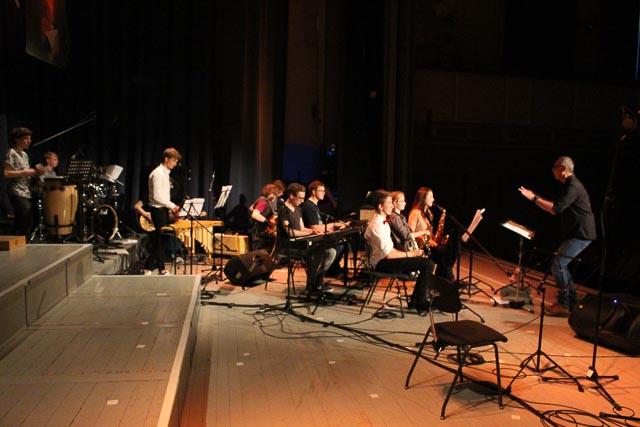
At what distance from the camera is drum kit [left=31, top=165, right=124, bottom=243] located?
6.36 meters

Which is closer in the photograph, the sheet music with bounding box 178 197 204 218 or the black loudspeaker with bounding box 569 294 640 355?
the black loudspeaker with bounding box 569 294 640 355

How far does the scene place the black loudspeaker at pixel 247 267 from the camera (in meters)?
6.64

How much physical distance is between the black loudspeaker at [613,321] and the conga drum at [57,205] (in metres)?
5.59

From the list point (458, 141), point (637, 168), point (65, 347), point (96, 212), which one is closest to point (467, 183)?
point (458, 141)

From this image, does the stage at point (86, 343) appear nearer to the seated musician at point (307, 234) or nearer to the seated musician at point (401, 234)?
the seated musician at point (307, 234)

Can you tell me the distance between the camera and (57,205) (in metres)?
6.38

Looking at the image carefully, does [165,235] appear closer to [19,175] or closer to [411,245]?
[19,175]

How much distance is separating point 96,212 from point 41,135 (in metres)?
2.01

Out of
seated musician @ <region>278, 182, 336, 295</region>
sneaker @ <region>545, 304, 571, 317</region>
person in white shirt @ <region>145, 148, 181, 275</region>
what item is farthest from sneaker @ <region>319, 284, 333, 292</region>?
sneaker @ <region>545, 304, 571, 317</region>

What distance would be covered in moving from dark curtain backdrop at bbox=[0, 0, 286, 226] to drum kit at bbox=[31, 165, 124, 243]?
117 cm

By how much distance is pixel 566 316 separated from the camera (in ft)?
18.2

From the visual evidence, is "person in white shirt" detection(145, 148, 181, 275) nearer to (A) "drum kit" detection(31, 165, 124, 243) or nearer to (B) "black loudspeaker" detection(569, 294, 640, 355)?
(A) "drum kit" detection(31, 165, 124, 243)

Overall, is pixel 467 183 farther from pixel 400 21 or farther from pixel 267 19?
pixel 267 19

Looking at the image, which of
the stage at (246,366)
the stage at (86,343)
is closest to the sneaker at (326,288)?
the stage at (246,366)
